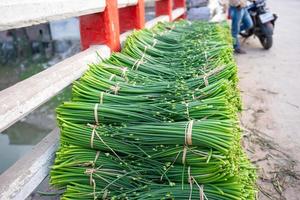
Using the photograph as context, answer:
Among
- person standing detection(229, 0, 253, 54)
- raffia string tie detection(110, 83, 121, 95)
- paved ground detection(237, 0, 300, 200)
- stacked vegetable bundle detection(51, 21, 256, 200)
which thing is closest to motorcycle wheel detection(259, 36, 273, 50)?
paved ground detection(237, 0, 300, 200)

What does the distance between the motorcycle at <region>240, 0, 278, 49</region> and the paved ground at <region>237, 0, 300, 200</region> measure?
29cm

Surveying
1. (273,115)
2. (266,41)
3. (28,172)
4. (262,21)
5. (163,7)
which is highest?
(163,7)

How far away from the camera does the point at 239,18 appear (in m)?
7.24

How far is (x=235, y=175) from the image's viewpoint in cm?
166

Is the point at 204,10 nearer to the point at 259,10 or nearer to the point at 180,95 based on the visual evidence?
the point at 259,10

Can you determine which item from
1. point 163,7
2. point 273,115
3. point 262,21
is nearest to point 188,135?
point 273,115

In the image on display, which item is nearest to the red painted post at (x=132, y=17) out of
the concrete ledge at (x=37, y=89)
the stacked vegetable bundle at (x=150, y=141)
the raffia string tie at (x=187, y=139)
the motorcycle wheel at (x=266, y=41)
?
the concrete ledge at (x=37, y=89)

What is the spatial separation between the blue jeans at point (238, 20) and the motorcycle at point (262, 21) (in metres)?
0.20

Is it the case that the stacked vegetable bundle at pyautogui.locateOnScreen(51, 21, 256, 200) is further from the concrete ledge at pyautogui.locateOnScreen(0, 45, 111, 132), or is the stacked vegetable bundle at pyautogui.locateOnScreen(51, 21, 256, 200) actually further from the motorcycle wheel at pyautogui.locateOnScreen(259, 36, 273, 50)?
the motorcycle wheel at pyautogui.locateOnScreen(259, 36, 273, 50)

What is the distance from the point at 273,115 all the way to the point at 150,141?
2.88 meters

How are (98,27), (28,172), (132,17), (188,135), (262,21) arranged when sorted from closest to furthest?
1. (188,135)
2. (28,172)
3. (98,27)
4. (132,17)
5. (262,21)

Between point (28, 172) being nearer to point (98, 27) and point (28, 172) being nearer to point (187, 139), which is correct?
point (187, 139)

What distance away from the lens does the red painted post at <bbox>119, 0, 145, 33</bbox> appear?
4133 millimetres

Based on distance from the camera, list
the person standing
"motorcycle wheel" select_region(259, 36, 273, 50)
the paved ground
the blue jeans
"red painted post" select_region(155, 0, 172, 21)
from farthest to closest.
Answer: "motorcycle wheel" select_region(259, 36, 273, 50), the blue jeans, the person standing, "red painted post" select_region(155, 0, 172, 21), the paved ground
